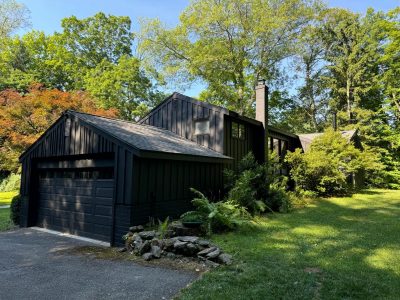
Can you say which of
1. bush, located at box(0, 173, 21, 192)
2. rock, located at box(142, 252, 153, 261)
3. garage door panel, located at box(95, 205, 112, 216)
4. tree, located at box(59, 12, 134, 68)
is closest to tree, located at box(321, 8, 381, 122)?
tree, located at box(59, 12, 134, 68)

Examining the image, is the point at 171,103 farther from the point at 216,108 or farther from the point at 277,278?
the point at 277,278

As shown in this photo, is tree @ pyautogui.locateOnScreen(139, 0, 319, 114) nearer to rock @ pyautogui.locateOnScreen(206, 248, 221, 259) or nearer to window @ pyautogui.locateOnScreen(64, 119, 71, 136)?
window @ pyautogui.locateOnScreen(64, 119, 71, 136)

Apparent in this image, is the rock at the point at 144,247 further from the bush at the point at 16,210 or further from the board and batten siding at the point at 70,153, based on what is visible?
the bush at the point at 16,210

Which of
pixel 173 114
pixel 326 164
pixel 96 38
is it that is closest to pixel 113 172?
pixel 173 114

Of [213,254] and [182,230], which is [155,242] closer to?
[182,230]

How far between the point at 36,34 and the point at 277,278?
120ft

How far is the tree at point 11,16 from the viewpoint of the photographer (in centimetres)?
2945

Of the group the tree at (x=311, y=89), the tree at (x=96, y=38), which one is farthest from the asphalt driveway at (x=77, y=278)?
the tree at (x=96, y=38)

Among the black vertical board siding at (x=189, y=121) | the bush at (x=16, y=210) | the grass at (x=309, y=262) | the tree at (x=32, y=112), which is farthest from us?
the tree at (x=32, y=112)

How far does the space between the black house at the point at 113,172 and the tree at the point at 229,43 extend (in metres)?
14.0

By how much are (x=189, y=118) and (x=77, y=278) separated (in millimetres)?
9001

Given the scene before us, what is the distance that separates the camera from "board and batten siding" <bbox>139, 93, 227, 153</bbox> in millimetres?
12306

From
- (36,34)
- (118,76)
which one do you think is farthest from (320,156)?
(36,34)

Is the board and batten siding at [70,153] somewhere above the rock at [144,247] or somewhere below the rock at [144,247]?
above
